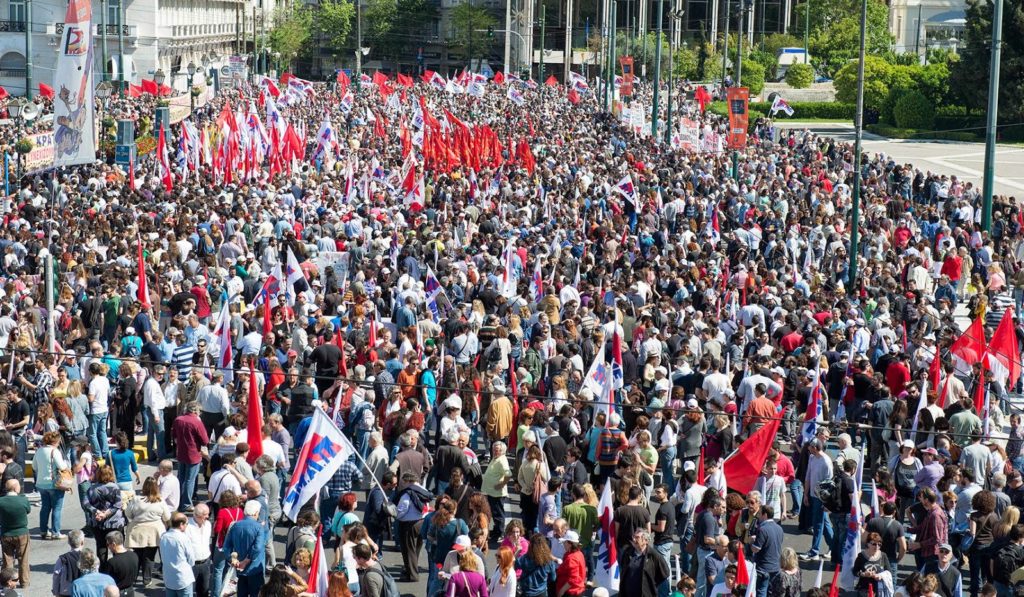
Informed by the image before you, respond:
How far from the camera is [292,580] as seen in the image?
37.4 feet

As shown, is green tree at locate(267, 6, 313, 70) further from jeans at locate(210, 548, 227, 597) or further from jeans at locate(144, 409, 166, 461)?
jeans at locate(210, 548, 227, 597)

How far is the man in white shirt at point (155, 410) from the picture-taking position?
1694 cm

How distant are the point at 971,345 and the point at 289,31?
92.9 m

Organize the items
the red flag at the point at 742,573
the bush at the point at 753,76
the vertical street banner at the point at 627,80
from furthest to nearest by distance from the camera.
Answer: the bush at the point at 753,76, the vertical street banner at the point at 627,80, the red flag at the point at 742,573

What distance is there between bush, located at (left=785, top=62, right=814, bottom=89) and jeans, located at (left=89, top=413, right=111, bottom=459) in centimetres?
7091

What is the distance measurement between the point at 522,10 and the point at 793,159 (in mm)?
76616

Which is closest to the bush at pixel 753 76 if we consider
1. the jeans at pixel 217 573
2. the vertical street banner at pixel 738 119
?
the vertical street banner at pixel 738 119

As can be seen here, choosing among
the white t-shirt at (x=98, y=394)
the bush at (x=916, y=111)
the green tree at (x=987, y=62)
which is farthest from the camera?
the bush at (x=916, y=111)

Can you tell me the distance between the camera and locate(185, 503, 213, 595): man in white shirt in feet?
41.3

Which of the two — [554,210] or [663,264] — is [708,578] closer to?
[663,264]

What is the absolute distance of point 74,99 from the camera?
2105 cm

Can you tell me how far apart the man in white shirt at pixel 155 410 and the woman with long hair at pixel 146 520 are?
12.7 ft

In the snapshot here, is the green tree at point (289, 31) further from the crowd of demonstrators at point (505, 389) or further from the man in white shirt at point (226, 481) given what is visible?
the man in white shirt at point (226, 481)

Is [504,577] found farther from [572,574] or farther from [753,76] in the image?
[753,76]
